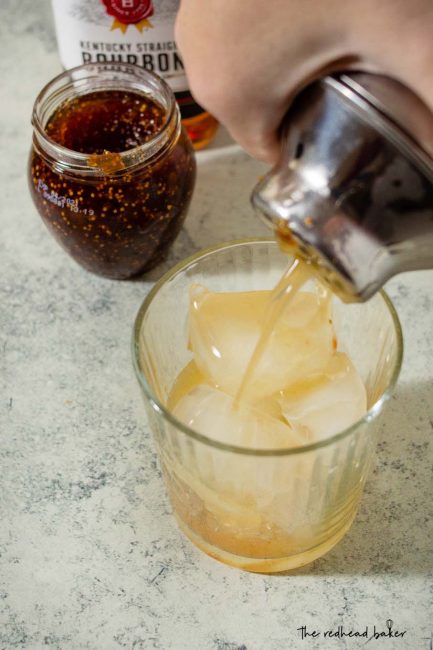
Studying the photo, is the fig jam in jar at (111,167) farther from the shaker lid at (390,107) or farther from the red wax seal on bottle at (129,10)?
the shaker lid at (390,107)

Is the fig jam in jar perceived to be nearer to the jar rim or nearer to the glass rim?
the jar rim

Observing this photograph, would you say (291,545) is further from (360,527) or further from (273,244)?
(273,244)

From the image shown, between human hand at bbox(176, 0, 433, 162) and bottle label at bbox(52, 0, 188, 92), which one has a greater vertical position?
human hand at bbox(176, 0, 433, 162)

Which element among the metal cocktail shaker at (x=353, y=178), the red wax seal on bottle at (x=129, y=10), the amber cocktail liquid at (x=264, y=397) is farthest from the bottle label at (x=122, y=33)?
the metal cocktail shaker at (x=353, y=178)

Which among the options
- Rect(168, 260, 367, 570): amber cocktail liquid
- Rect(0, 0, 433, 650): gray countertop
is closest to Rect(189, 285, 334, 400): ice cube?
Rect(168, 260, 367, 570): amber cocktail liquid

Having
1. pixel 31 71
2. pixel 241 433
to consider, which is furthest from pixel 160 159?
pixel 31 71

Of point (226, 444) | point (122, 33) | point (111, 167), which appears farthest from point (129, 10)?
point (226, 444)
